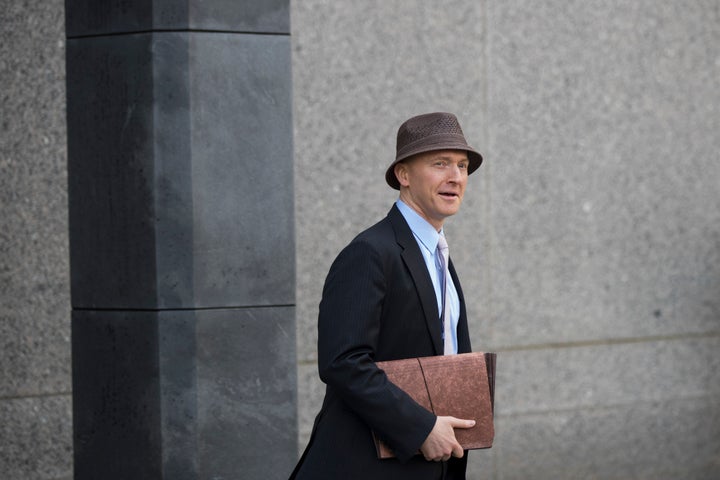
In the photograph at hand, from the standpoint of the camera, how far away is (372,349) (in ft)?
10.3

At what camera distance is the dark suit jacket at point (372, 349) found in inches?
121

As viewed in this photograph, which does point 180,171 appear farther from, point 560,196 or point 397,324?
point 560,196

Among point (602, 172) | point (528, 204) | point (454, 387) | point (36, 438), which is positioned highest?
point (602, 172)

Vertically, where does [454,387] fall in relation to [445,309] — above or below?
below

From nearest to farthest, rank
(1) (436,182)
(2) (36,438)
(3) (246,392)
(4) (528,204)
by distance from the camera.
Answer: (1) (436,182) < (3) (246,392) < (2) (36,438) < (4) (528,204)

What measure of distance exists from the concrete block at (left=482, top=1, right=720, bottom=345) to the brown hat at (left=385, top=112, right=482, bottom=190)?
3.47m

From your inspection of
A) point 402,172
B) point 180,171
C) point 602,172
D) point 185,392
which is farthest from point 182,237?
point 602,172

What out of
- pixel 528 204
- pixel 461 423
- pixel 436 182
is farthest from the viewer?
pixel 528 204

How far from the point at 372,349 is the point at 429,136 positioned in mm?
631

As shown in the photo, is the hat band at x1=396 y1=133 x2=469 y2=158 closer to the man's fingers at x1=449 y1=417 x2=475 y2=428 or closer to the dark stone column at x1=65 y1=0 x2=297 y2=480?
the man's fingers at x1=449 y1=417 x2=475 y2=428

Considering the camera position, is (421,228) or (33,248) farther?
(33,248)

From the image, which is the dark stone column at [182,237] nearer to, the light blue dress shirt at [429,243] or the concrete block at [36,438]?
the light blue dress shirt at [429,243]

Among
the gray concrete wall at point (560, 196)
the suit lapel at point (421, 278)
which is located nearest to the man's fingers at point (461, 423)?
the suit lapel at point (421, 278)

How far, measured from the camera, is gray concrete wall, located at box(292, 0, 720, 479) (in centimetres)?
643
